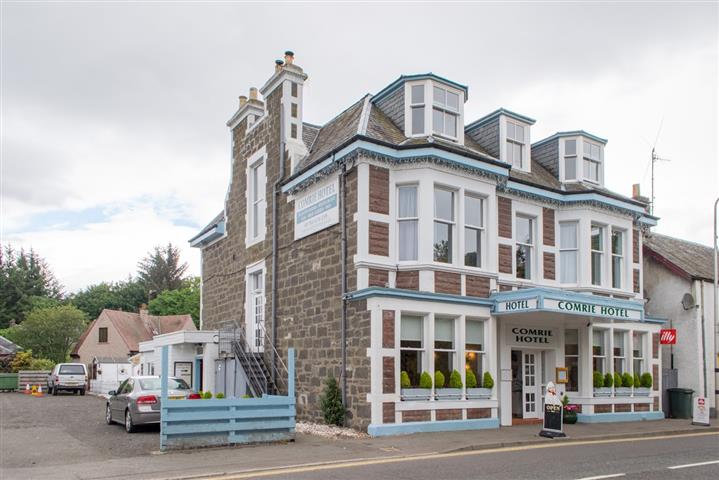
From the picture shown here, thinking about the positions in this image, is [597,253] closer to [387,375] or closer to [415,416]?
[415,416]

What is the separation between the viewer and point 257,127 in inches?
910

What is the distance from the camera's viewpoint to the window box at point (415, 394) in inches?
640

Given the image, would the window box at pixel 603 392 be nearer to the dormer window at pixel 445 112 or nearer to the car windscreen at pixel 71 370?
the dormer window at pixel 445 112

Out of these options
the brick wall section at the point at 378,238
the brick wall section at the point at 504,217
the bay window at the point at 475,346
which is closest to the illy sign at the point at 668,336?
the brick wall section at the point at 504,217

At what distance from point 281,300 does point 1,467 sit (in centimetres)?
988

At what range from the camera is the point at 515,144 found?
2167cm

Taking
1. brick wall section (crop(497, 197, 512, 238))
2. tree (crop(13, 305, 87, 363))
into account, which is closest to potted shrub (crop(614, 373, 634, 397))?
brick wall section (crop(497, 197, 512, 238))

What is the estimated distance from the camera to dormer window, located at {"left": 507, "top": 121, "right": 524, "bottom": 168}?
21.4 metres

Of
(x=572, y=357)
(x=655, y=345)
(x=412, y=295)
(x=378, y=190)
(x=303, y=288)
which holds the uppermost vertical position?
(x=378, y=190)

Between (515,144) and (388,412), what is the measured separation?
9.94 meters

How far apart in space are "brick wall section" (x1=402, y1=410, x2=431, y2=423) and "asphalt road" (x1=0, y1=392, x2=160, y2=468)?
5.52 m

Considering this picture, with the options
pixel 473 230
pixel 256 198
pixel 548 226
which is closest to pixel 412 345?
pixel 473 230

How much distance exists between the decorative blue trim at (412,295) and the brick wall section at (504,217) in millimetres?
Answer: 2671

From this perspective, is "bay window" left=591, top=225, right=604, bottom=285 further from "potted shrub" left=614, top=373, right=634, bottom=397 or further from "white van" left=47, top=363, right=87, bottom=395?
"white van" left=47, top=363, right=87, bottom=395
